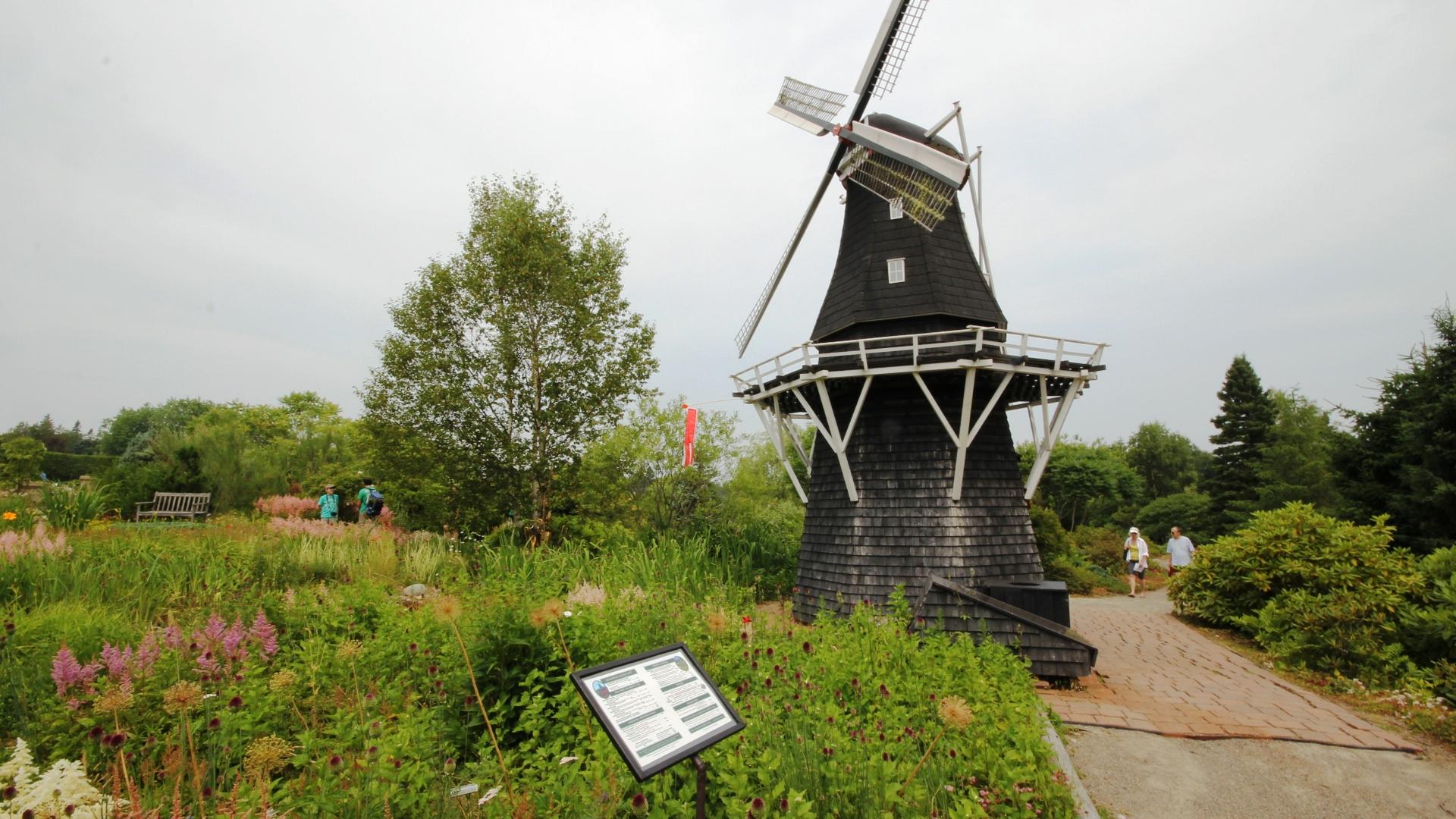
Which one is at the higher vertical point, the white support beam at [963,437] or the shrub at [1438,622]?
the white support beam at [963,437]

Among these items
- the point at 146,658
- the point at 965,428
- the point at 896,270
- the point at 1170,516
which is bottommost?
the point at 1170,516

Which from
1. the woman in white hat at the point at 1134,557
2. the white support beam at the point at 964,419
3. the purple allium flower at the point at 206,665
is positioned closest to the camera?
the purple allium flower at the point at 206,665

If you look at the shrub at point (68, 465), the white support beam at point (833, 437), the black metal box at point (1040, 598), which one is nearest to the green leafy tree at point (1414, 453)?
the black metal box at point (1040, 598)

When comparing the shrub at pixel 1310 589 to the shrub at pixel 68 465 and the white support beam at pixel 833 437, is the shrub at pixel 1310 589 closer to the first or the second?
the white support beam at pixel 833 437

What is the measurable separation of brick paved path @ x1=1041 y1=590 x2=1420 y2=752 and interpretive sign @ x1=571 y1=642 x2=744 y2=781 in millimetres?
4935

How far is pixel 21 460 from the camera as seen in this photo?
75.1 ft

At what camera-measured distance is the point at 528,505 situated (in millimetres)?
12438

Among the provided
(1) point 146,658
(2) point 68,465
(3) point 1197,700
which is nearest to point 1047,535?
(3) point 1197,700

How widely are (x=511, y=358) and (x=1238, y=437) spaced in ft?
120

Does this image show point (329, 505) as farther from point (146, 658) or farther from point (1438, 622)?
point (1438, 622)

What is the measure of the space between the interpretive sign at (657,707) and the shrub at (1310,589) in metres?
8.93

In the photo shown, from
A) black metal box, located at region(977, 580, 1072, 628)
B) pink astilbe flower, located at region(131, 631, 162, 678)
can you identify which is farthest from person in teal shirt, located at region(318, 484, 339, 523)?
black metal box, located at region(977, 580, 1072, 628)

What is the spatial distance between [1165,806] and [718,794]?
134 inches

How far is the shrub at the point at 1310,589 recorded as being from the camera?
25.3 ft
